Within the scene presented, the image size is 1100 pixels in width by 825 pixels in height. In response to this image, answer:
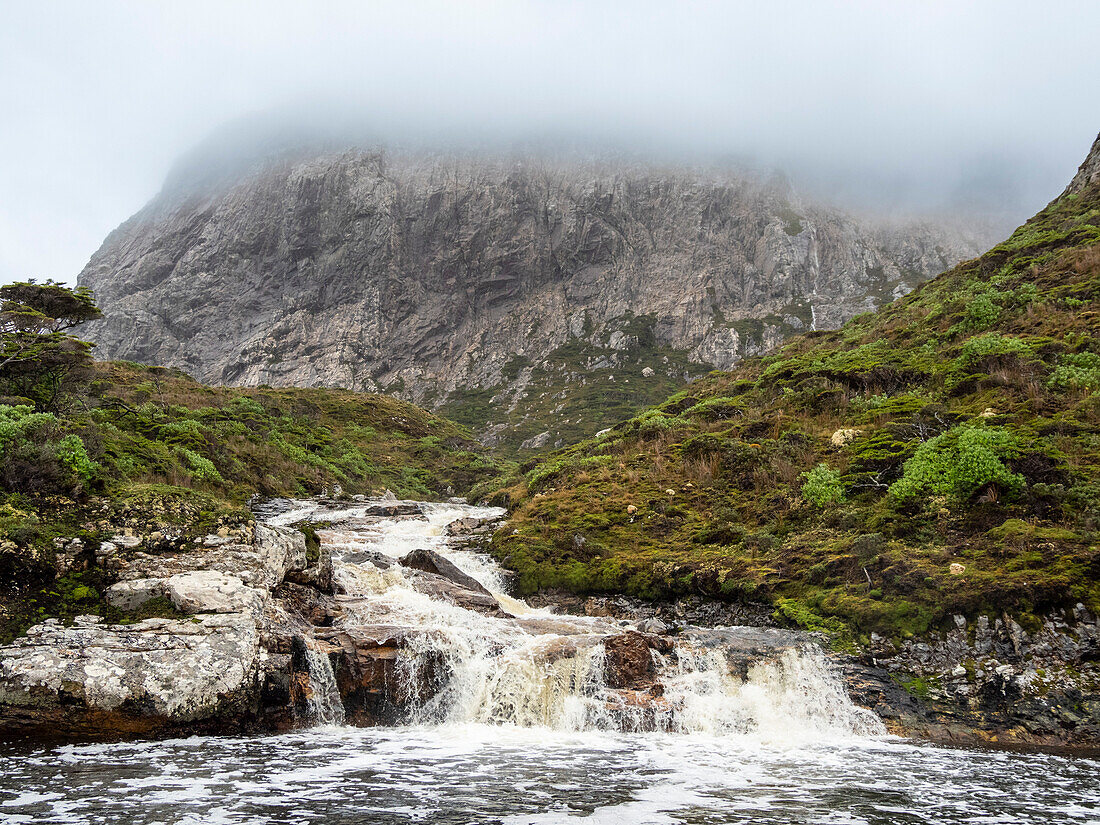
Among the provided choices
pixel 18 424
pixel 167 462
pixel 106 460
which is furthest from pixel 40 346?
pixel 18 424

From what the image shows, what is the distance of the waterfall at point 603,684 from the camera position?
12.8 metres

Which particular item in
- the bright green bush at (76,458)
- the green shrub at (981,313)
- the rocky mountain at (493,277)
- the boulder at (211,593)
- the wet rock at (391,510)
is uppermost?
the rocky mountain at (493,277)

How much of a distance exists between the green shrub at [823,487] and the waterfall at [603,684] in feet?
19.6

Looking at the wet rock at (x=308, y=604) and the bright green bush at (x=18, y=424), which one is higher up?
the bright green bush at (x=18, y=424)

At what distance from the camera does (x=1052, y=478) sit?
48.7 feet

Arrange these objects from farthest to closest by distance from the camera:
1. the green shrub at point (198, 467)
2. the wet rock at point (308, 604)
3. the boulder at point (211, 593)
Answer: the green shrub at point (198, 467), the wet rock at point (308, 604), the boulder at point (211, 593)

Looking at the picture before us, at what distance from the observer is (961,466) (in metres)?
15.6

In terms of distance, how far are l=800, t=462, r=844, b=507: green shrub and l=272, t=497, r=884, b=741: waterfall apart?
5.98 metres

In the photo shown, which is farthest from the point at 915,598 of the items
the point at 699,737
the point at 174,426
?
the point at 174,426

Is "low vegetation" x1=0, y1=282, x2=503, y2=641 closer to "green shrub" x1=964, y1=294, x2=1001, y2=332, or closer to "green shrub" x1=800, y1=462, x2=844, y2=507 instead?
"green shrub" x1=800, y1=462, x2=844, y2=507

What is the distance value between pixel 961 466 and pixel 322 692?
17132 millimetres

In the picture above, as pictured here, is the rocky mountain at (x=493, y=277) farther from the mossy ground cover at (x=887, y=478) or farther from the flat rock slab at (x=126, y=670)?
the flat rock slab at (x=126, y=670)

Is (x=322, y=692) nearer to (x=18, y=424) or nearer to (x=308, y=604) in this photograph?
(x=308, y=604)

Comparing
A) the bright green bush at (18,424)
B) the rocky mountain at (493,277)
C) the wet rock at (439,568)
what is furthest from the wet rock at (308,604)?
the rocky mountain at (493,277)
